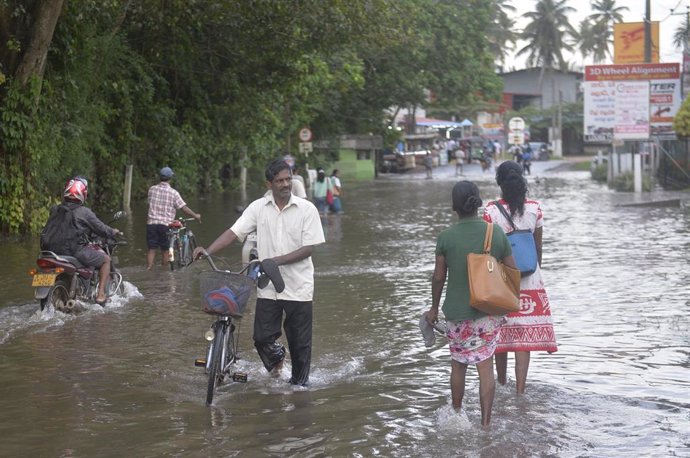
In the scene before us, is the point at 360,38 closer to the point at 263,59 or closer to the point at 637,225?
the point at 263,59

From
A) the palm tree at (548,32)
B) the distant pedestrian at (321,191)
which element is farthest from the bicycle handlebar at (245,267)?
the palm tree at (548,32)

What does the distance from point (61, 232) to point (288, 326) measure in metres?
4.47

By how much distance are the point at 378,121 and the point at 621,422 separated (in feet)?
173

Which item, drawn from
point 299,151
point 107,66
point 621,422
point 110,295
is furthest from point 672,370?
point 299,151

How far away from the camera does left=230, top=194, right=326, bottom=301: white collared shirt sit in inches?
310

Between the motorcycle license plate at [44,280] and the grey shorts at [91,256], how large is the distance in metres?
0.49

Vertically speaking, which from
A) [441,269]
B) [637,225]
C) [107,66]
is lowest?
[637,225]

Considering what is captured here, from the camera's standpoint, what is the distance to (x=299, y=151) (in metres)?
46.4

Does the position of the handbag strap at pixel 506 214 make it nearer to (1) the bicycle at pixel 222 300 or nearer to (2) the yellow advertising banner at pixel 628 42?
→ (1) the bicycle at pixel 222 300

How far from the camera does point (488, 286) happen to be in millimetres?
6824

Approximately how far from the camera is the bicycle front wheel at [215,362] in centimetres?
759

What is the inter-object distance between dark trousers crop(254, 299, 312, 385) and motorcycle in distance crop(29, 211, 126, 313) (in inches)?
160

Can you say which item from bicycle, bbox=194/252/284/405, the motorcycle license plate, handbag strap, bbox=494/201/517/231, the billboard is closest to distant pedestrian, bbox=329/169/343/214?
the billboard

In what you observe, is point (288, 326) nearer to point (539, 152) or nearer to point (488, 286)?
point (488, 286)
